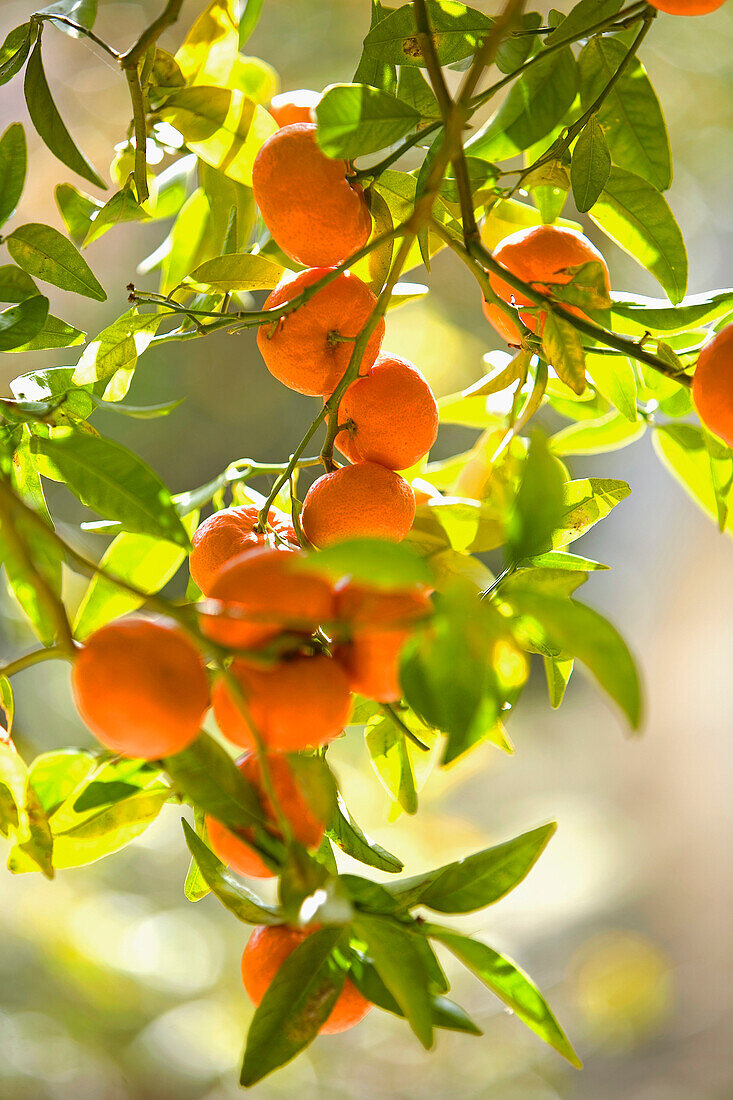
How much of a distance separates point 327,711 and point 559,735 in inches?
57.9

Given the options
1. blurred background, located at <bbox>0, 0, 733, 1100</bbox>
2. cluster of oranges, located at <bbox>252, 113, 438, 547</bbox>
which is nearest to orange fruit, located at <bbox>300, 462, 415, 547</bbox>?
cluster of oranges, located at <bbox>252, 113, 438, 547</bbox>

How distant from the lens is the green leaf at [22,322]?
25 cm

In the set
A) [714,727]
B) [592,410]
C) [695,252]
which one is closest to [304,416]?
[695,252]

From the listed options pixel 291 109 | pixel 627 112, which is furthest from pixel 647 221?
pixel 291 109

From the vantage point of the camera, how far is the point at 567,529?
0.31 metres

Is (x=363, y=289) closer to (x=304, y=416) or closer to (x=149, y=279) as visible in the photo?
(x=304, y=416)

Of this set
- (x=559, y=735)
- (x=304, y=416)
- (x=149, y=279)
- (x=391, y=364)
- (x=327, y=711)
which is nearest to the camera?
(x=327, y=711)

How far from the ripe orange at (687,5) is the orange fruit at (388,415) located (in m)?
0.12

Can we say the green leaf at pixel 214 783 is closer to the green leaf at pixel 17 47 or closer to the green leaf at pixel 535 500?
the green leaf at pixel 535 500

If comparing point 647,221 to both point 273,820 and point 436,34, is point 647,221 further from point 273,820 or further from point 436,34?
point 273,820

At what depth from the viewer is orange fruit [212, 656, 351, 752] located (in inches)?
8.0

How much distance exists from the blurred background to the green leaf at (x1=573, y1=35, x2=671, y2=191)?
96 cm

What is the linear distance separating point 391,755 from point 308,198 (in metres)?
0.17

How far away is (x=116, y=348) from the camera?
285mm
